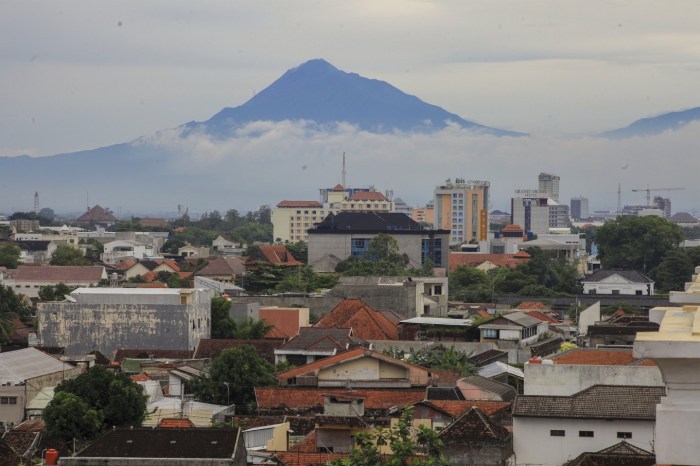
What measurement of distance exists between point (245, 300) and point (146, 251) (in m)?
52.6

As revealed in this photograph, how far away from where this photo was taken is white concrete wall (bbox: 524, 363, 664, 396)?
22.1 metres

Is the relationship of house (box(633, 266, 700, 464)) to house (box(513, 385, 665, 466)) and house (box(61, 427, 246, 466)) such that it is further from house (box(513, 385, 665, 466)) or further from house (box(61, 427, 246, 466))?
house (box(513, 385, 665, 466))

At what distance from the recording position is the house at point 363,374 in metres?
28.2

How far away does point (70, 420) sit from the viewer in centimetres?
2272

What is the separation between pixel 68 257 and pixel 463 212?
67188 mm

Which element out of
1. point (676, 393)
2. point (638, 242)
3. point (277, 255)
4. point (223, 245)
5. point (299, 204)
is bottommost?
point (223, 245)

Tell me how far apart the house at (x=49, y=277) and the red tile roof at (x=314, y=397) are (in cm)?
3806

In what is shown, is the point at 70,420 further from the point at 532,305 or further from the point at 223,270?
the point at 223,270

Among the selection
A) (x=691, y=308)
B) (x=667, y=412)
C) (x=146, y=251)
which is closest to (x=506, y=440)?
(x=691, y=308)

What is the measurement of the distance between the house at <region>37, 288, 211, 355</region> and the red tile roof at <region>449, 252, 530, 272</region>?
159ft

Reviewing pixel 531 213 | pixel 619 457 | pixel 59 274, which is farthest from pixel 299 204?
pixel 619 457

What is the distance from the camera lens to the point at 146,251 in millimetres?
96250

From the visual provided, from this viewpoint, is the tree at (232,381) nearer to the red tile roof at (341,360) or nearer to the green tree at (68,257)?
the red tile roof at (341,360)

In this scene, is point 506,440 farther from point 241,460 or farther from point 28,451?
point 28,451
